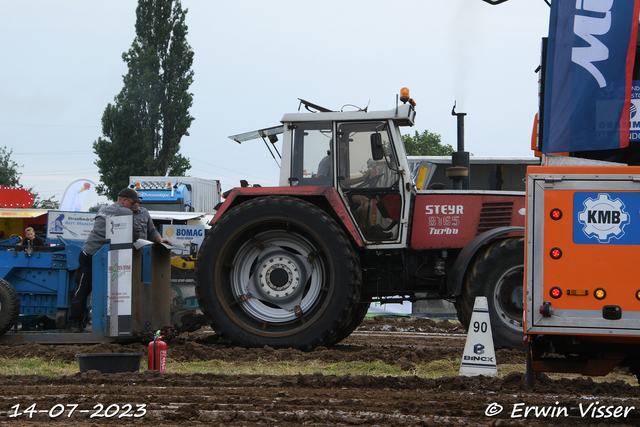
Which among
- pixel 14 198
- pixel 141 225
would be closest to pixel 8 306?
pixel 141 225

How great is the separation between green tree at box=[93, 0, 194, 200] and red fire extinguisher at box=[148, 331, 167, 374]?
29256 millimetres

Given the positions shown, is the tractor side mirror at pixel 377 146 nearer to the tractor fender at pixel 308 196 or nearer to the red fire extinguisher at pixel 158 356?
the tractor fender at pixel 308 196

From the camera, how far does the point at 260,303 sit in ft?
25.2

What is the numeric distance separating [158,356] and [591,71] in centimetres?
618

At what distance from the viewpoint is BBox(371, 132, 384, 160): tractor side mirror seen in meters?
7.32

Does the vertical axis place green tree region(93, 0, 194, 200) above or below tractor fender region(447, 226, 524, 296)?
above

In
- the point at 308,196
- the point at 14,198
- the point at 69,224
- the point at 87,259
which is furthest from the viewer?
the point at 14,198

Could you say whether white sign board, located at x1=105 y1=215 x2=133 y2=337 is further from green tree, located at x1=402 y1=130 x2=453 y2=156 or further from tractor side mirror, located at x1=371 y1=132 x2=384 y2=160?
green tree, located at x1=402 y1=130 x2=453 y2=156

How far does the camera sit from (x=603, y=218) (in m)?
4.48

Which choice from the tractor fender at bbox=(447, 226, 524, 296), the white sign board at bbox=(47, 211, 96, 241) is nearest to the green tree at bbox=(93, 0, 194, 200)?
the white sign board at bbox=(47, 211, 96, 241)

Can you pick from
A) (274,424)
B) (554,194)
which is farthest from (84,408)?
(554,194)

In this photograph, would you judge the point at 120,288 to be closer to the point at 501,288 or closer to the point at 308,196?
the point at 308,196

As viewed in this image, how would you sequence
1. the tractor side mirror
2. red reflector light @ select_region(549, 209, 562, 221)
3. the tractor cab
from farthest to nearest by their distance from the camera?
the tractor cab
the tractor side mirror
red reflector light @ select_region(549, 209, 562, 221)

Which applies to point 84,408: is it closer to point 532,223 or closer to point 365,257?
point 532,223
